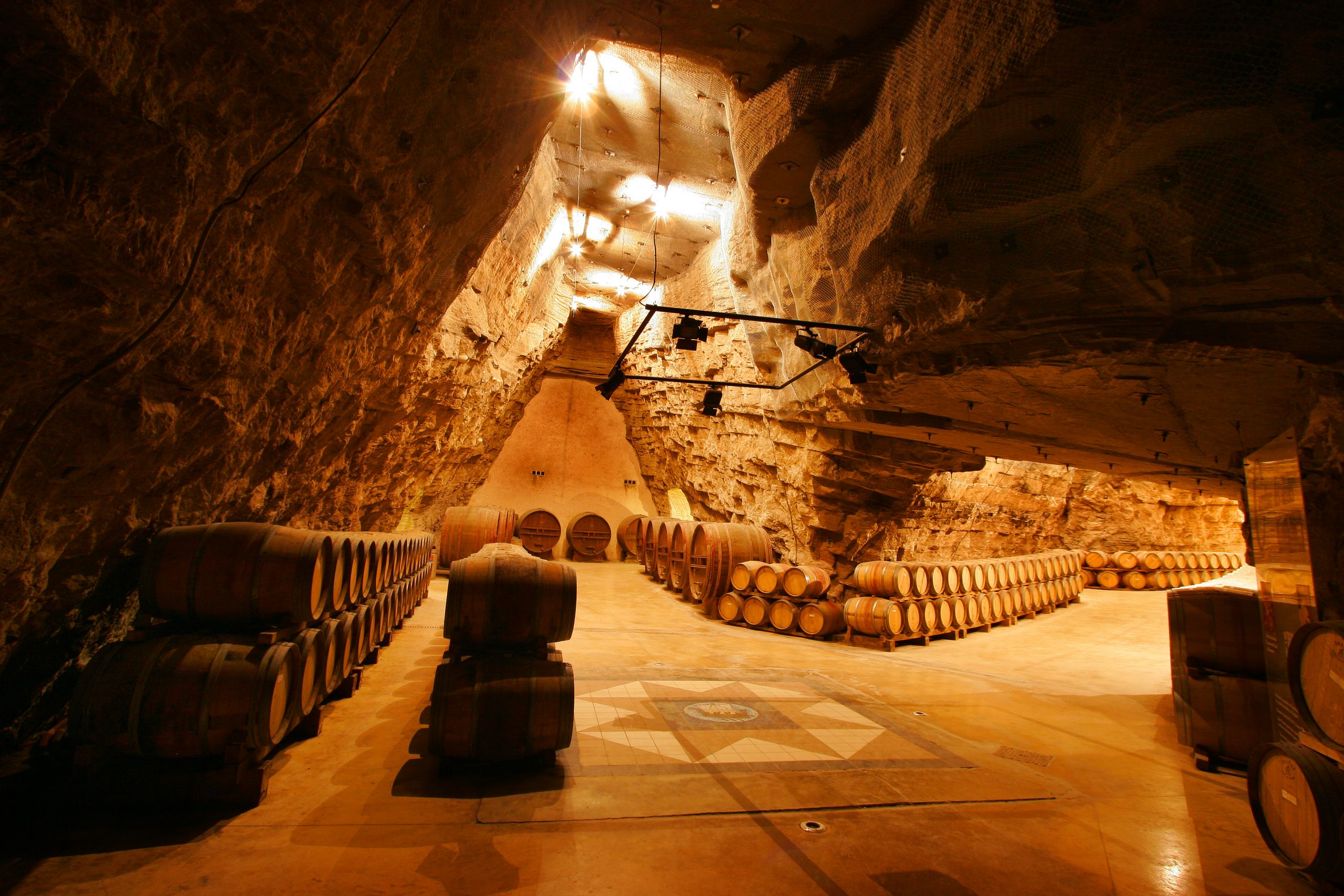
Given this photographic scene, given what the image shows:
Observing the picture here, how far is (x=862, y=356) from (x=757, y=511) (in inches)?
216

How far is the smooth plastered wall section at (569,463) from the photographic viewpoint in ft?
49.0

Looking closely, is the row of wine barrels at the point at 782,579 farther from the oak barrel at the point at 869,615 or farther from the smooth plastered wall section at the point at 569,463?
the smooth plastered wall section at the point at 569,463

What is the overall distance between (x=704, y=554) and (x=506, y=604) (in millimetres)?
6293

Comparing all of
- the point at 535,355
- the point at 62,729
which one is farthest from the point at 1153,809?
the point at 535,355

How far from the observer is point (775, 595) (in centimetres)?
762

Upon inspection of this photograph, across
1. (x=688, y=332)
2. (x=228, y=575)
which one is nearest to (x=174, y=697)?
(x=228, y=575)

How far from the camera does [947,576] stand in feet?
25.7

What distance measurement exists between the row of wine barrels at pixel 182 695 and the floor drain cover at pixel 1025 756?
13.4 feet

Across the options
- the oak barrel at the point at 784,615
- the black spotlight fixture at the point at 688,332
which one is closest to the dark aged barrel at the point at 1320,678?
the black spotlight fixture at the point at 688,332

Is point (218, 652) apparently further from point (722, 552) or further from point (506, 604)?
point (722, 552)

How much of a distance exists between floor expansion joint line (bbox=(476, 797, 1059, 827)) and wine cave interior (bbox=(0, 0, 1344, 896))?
0.03 meters

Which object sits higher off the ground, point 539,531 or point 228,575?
point 228,575

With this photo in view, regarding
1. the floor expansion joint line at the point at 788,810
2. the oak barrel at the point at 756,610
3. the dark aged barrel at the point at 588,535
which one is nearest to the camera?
the floor expansion joint line at the point at 788,810

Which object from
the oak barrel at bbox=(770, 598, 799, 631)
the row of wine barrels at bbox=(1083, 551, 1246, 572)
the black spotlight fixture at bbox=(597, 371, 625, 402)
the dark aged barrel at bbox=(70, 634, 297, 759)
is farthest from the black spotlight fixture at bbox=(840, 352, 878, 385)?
the row of wine barrels at bbox=(1083, 551, 1246, 572)
